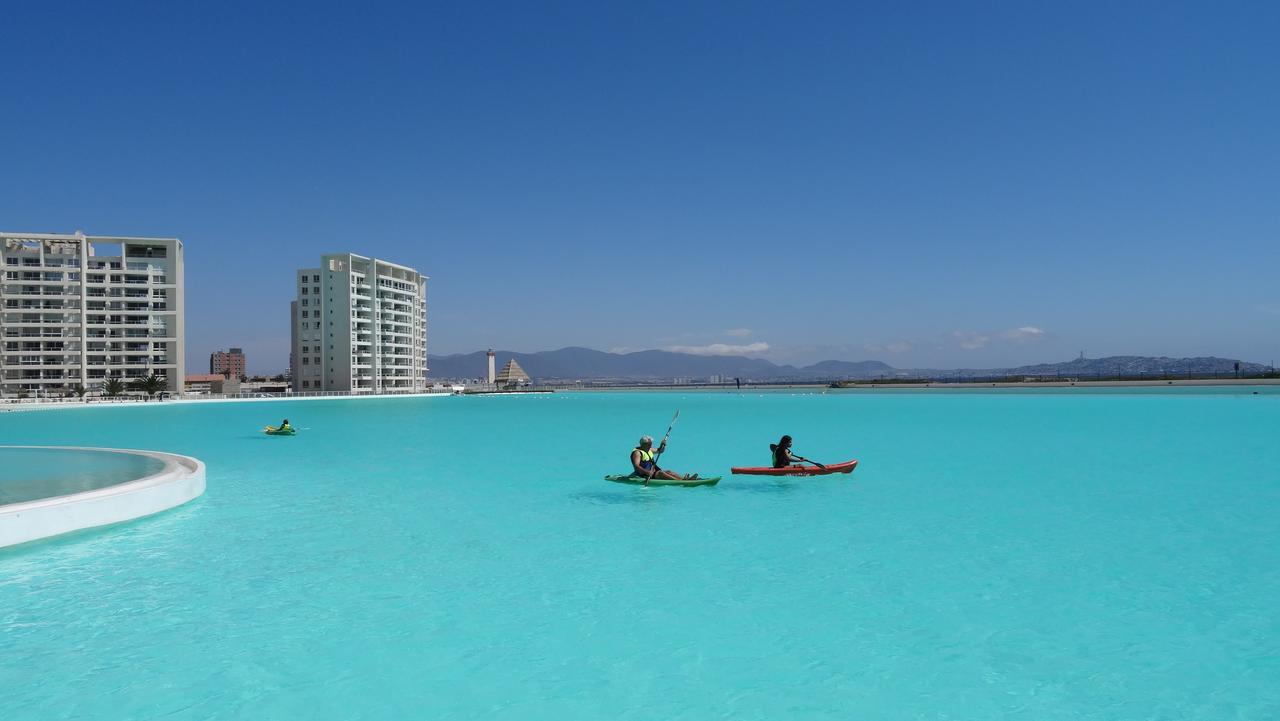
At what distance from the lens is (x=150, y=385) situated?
85.4 m

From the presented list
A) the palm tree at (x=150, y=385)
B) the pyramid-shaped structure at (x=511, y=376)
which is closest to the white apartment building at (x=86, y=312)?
the palm tree at (x=150, y=385)

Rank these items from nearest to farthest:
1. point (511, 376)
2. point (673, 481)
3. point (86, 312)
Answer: point (673, 481) < point (86, 312) < point (511, 376)

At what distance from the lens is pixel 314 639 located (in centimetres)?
813

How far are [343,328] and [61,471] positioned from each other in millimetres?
102332

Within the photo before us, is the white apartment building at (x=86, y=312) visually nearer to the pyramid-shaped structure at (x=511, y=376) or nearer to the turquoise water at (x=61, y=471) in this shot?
the pyramid-shaped structure at (x=511, y=376)

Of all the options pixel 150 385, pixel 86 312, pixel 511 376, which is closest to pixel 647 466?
pixel 150 385

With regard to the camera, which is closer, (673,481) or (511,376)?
(673,481)

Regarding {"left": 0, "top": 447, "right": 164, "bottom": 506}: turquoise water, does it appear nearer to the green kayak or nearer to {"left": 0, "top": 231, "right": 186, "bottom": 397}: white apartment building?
the green kayak

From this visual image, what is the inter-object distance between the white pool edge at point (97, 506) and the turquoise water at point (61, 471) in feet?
1.99

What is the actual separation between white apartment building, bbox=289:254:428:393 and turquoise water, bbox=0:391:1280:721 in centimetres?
9965

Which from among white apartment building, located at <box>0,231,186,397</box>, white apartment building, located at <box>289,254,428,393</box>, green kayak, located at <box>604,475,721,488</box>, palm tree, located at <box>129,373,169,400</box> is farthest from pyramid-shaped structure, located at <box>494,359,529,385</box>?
green kayak, located at <box>604,475,721,488</box>

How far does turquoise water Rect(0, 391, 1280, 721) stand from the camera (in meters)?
6.73

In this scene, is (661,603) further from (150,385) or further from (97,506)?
(150,385)

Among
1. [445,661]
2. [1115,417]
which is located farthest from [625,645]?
[1115,417]
